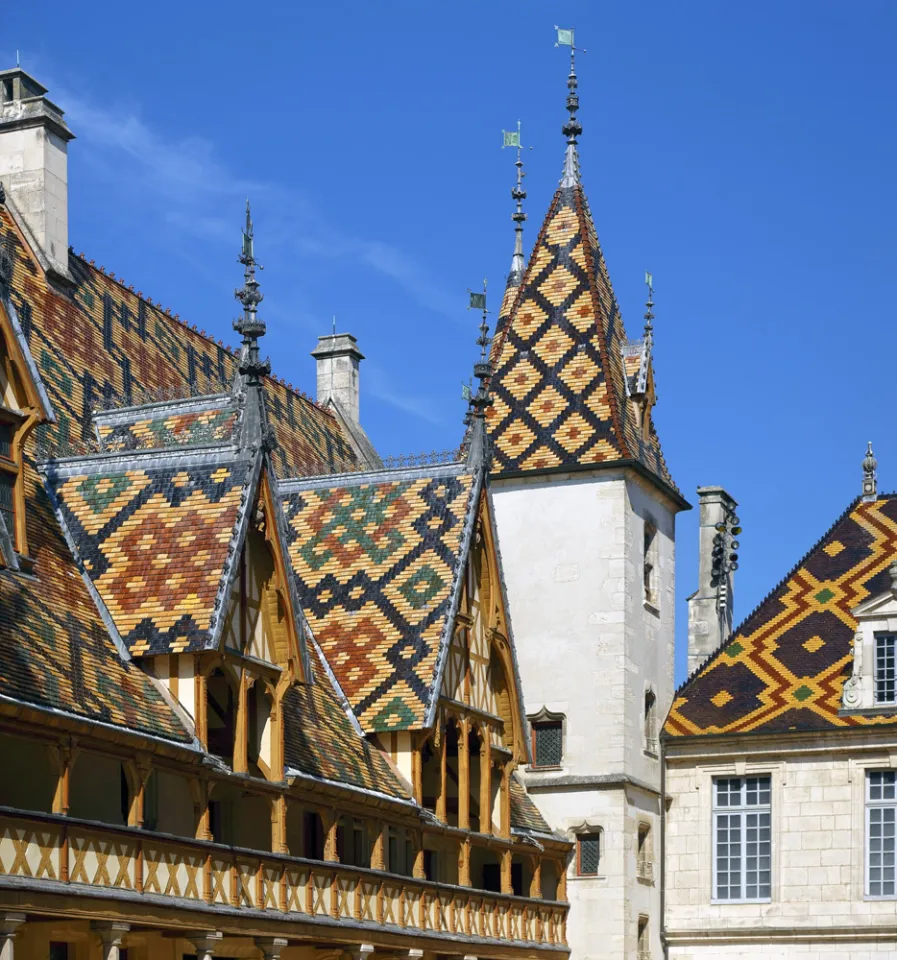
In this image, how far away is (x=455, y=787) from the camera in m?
29.0

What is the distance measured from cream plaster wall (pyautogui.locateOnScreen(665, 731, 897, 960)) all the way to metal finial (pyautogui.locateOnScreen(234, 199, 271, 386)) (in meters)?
14.4

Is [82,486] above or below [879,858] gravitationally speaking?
above

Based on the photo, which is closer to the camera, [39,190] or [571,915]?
[39,190]

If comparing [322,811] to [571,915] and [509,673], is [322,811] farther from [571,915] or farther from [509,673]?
[571,915]

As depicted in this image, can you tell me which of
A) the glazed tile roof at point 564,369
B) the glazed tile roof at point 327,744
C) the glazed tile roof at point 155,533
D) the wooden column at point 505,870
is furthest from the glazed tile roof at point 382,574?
the glazed tile roof at point 564,369

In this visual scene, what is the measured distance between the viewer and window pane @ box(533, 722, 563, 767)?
1339 inches

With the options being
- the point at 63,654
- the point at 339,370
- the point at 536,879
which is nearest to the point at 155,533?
the point at 63,654

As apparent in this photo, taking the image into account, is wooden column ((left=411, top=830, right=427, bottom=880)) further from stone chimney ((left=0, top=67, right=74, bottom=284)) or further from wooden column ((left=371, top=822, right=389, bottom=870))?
stone chimney ((left=0, top=67, right=74, bottom=284))

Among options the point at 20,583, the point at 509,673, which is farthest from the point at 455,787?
the point at 20,583

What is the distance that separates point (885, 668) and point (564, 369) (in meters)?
6.96

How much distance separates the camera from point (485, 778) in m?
28.1

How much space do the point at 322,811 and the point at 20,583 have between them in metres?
4.94

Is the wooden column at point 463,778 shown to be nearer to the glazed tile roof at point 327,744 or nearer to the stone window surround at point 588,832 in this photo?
the glazed tile roof at point 327,744

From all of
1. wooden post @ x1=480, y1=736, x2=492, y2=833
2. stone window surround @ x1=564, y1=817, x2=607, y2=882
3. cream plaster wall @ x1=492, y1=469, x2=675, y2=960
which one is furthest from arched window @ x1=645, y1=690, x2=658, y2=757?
wooden post @ x1=480, y1=736, x2=492, y2=833
